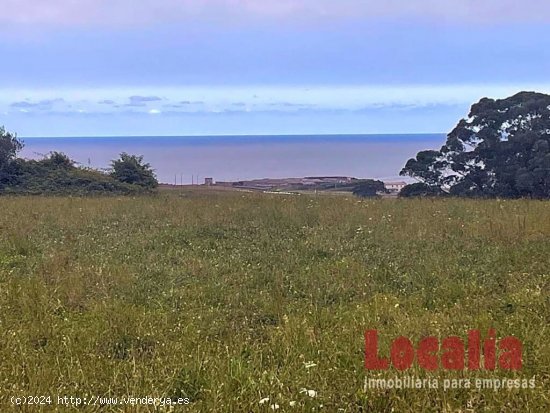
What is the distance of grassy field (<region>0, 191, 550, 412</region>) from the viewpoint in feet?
12.7

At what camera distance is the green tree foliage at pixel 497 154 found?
2738 cm

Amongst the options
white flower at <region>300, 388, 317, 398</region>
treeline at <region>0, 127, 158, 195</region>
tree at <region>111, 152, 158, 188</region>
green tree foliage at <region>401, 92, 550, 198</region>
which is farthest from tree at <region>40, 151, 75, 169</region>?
white flower at <region>300, 388, 317, 398</region>

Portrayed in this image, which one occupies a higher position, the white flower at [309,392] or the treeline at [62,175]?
the treeline at [62,175]

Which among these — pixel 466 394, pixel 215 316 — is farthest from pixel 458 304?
pixel 215 316

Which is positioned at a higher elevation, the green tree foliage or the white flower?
the green tree foliage

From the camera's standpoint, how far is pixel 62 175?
32.9 m

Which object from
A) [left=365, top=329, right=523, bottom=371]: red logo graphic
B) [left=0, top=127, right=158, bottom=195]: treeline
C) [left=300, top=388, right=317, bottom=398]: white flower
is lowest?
[left=300, top=388, right=317, bottom=398]: white flower

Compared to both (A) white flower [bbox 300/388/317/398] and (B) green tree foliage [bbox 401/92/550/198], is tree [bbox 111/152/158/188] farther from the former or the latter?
(A) white flower [bbox 300/388/317/398]

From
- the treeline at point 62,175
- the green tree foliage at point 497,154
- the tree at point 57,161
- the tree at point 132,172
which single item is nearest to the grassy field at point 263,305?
the green tree foliage at point 497,154

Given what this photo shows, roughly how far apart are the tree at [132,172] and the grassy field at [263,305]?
2236cm

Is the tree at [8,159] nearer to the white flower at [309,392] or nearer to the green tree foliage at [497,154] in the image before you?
the green tree foliage at [497,154]

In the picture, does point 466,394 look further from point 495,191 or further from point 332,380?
point 495,191

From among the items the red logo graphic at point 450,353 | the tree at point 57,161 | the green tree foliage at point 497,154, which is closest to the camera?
the red logo graphic at point 450,353

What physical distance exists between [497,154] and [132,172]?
69.6ft
